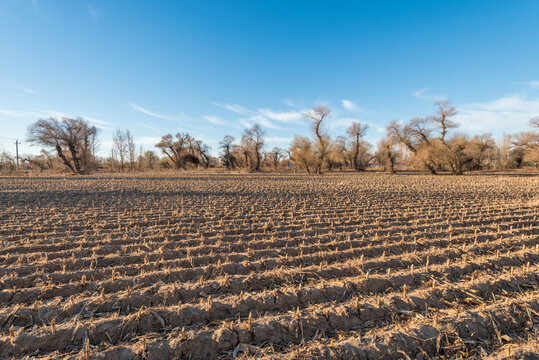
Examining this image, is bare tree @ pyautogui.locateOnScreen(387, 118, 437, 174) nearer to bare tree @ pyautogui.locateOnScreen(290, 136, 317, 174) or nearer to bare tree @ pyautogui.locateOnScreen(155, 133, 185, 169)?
bare tree @ pyautogui.locateOnScreen(290, 136, 317, 174)

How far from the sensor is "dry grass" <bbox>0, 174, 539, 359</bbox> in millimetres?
2209

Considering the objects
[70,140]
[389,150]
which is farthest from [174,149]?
[389,150]

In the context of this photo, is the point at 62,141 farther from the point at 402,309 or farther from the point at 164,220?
the point at 402,309

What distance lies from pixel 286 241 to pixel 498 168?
52.7 m

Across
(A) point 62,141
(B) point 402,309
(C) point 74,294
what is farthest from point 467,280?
(A) point 62,141

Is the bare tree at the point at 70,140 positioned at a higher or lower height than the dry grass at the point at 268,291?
higher

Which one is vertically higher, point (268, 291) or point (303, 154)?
point (303, 154)

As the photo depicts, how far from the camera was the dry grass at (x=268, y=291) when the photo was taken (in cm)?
221

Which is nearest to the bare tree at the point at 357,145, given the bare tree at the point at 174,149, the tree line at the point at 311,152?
the tree line at the point at 311,152

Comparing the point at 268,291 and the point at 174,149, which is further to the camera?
the point at 174,149

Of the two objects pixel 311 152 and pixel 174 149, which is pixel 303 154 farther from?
pixel 174 149

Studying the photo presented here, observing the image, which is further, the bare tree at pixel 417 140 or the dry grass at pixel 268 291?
the bare tree at pixel 417 140

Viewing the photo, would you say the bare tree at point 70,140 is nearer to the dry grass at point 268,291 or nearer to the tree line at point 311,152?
the tree line at point 311,152

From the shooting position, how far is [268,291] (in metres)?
3.04
